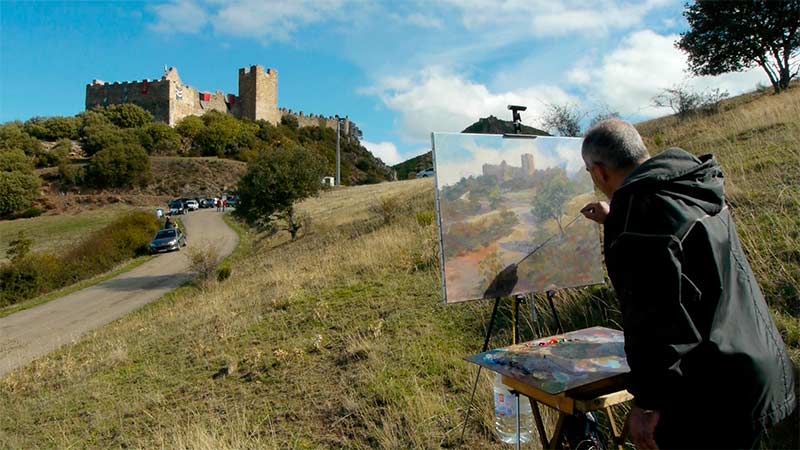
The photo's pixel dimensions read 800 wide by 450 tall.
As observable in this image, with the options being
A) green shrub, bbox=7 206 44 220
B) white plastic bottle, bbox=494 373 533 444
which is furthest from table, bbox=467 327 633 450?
green shrub, bbox=7 206 44 220

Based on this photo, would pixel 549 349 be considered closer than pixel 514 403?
Yes

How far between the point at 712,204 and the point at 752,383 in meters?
0.62

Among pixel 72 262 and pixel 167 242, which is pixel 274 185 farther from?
pixel 72 262

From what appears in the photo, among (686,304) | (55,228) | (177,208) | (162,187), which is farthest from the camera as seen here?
(162,187)

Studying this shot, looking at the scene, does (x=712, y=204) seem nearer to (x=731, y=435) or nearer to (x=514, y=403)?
(x=731, y=435)

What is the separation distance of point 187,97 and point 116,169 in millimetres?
27902

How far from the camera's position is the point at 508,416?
3.24 meters

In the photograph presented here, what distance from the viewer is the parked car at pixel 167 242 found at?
24.8m

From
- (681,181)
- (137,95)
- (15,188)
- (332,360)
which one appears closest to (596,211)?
(681,181)

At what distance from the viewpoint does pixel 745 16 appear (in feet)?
54.0

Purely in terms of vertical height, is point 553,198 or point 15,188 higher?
point 15,188

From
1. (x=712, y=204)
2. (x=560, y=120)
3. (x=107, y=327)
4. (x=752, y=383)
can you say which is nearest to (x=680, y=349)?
(x=752, y=383)

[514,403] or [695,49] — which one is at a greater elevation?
[695,49]

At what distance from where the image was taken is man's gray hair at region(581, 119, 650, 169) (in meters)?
1.98
